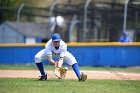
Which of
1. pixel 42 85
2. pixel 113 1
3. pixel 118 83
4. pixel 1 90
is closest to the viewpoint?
pixel 1 90

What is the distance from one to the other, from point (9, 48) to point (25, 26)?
15.5ft

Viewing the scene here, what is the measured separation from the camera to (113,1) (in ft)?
86.1

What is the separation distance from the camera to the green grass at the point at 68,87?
10839 mm

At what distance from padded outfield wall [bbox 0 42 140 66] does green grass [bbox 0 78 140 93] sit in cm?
986

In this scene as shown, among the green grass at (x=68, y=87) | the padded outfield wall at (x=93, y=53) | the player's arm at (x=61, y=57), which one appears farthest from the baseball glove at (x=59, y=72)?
the padded outfield wall at (x=93, y=53)

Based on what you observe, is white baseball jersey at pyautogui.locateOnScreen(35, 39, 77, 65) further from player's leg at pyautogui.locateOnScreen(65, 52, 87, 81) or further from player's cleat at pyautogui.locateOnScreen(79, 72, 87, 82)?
player's cleat at pyautogui.locateOnScreen(79, 72, 87, 82)

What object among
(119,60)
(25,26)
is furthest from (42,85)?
(25,26)

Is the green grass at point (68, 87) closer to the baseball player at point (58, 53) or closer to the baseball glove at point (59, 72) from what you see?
the baseball glove at point (59, 72)

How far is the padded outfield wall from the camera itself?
899 inches

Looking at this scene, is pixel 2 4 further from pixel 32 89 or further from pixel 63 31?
pixel 32 89

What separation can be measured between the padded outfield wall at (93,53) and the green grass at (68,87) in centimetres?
986

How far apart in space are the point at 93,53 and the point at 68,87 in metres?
12.0

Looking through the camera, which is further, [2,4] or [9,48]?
[2,4]

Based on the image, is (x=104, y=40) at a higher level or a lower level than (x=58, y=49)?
lower
